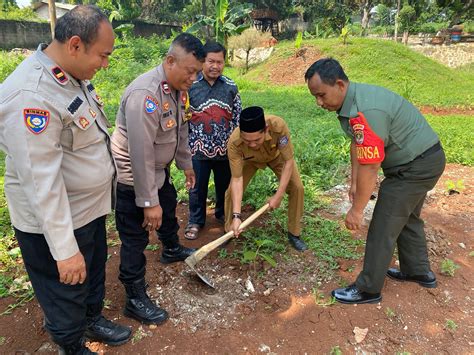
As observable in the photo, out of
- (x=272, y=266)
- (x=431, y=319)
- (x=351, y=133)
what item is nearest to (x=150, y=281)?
(x=272, y=266)

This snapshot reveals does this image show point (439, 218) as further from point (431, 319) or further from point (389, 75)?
point (389, 75)

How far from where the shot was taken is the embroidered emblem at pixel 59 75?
5.11 feet

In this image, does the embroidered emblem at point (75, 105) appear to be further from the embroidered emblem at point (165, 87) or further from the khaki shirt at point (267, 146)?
the khaki shirt at point (267, 146)

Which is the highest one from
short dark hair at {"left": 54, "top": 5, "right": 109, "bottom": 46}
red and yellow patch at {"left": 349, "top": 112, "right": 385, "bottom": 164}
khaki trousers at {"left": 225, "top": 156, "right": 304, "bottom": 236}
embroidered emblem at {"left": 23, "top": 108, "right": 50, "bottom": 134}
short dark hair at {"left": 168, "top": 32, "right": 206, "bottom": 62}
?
short dark hair at {"left": 54, "top": 5, "right": 109, "bottom": 46}

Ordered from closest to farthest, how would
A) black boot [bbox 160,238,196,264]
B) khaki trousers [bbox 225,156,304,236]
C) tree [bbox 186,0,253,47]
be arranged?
1. black boot [bbox 160,238,196,264]
2. khaki trousers [bbox 225,156,304,236]
3. tree [bbox 186,0,253,47]

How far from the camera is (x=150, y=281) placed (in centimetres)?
289

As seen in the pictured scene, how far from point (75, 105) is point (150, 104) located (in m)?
0.55

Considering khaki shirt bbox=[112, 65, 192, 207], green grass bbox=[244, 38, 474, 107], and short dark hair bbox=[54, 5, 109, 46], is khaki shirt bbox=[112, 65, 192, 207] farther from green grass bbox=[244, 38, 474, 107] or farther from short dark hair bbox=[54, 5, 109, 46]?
green grass bbox=[244, 38, 474, 107]

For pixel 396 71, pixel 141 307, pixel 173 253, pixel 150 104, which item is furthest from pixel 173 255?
pixel 396 71

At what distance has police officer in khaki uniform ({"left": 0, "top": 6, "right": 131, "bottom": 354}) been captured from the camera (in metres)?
1.43

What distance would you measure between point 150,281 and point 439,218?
3064 mm

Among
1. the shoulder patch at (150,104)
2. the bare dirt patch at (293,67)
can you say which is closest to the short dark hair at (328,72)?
the shoulder patch at (150,104)

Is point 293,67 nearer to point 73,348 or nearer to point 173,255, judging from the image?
point 173,255

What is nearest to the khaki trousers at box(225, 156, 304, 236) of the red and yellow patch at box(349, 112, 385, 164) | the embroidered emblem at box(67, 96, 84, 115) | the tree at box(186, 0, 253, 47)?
the red and yellow patch at box(349, 112, 385, 164)
